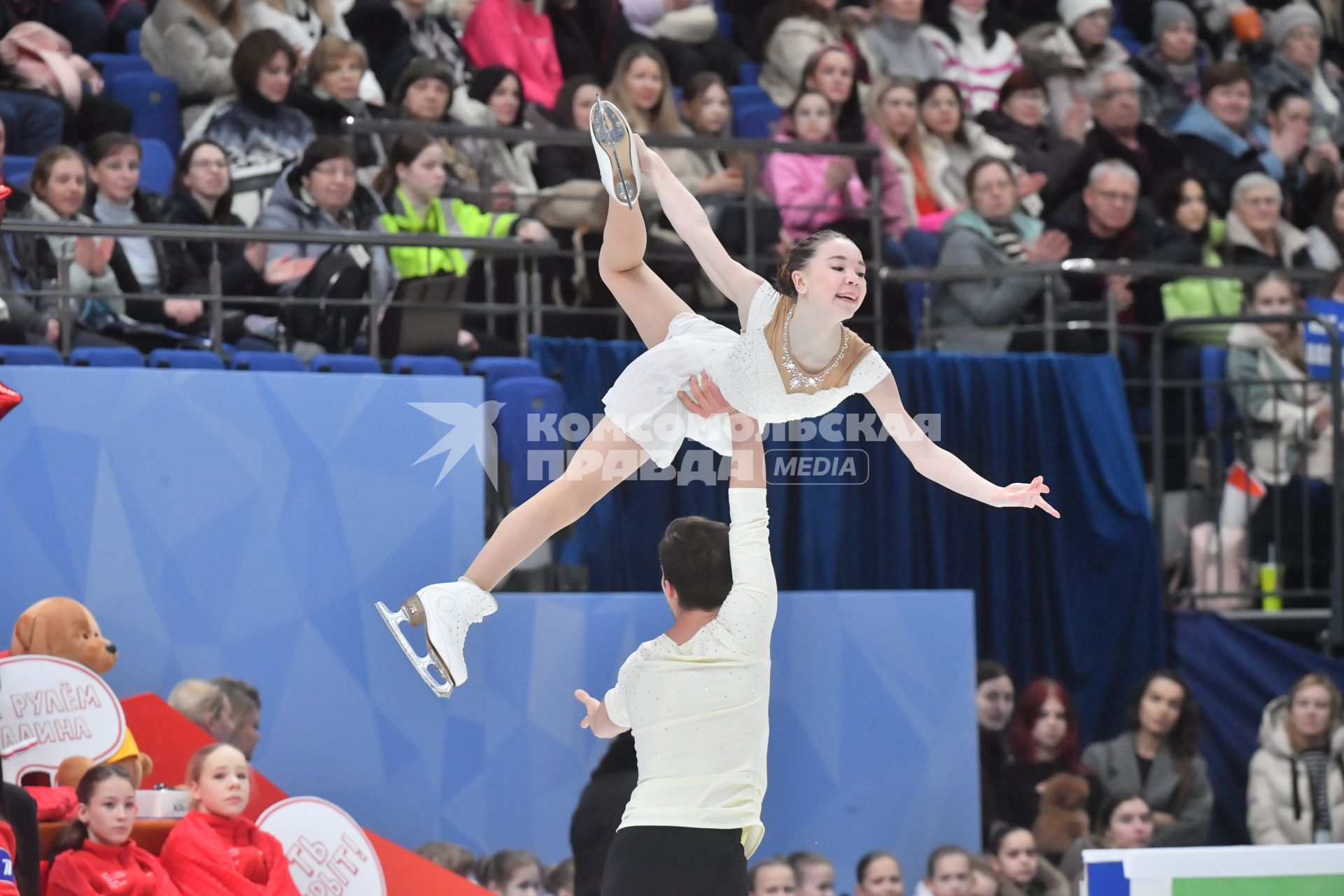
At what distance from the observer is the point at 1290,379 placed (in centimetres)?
695

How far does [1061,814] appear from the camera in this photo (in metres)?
6.45

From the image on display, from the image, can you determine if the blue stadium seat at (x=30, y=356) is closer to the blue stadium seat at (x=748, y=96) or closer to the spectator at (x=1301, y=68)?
the blue stadium seat at (x=748, y=96)

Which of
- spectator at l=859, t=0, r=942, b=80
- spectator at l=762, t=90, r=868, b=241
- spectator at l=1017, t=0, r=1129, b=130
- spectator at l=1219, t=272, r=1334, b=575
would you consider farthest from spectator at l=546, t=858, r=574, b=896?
spectator at l=1017, t=0, r=1129, b=130

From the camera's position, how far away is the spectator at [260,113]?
6.52 meters

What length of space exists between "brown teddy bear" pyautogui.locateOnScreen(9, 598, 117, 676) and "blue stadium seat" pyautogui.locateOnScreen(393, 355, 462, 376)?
1.35 m

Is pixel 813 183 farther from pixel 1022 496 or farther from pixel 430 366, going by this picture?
pixel 1022 496

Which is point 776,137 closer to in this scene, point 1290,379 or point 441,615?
point 1290,379

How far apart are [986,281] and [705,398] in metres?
3.50

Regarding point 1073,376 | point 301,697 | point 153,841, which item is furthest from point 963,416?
point 153,841

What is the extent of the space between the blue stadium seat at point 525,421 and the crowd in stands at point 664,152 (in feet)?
1.52

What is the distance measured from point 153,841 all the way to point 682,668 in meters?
2.31

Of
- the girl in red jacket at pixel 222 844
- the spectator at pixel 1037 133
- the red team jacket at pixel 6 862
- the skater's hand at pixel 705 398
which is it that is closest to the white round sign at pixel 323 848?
the girl in red jacket at pixel 222 844

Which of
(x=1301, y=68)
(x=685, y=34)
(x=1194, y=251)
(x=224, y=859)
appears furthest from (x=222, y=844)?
(x=1301, y=68)

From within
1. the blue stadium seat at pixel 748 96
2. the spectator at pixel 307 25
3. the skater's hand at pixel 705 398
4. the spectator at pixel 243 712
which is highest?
the spectator at pixel 307 25
